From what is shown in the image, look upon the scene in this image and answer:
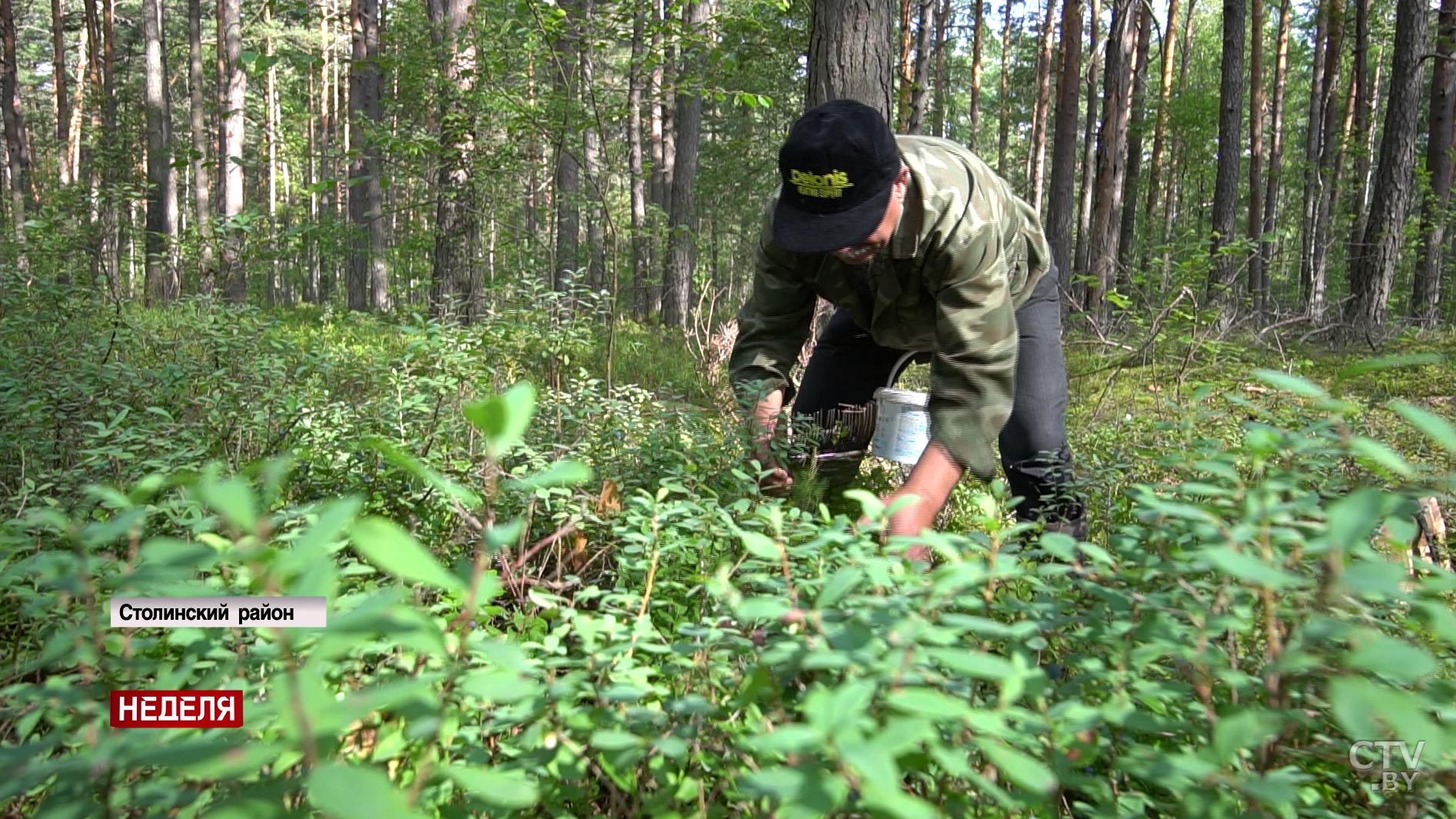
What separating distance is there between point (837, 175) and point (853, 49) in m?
2.20

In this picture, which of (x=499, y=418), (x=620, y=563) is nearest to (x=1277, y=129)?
(x=620, y=563)

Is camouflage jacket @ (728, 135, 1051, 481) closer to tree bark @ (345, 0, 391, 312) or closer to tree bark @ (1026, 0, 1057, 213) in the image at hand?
tree bark @ (345, 0, 391, 312)

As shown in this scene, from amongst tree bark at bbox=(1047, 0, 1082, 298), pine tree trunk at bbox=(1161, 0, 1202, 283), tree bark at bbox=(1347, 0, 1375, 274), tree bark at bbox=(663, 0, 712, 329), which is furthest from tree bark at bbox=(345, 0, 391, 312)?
pine tree trunk at bbox=(1161, 0, 1202, 283)

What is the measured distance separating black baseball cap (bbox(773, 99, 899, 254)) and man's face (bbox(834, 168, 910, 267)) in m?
0.04

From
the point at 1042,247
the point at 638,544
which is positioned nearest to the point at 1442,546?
the point at 1042,247

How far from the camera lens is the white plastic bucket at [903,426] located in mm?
2672

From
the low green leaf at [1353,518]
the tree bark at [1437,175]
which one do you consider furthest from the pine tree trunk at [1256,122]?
the low green leaf at [1353,518]

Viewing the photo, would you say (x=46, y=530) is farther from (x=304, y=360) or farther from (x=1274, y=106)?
(x=1274, y=106)

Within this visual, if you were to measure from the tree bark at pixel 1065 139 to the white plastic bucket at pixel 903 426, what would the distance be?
9.29m

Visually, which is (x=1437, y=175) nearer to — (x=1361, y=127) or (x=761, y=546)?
(x=1361, y=127)

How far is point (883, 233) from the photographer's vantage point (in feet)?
7.20

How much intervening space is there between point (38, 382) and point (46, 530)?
172 cm

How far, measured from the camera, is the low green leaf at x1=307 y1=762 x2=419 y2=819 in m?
0.56

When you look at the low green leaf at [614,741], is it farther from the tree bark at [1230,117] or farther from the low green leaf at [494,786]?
the tree bark at [1230,117]
